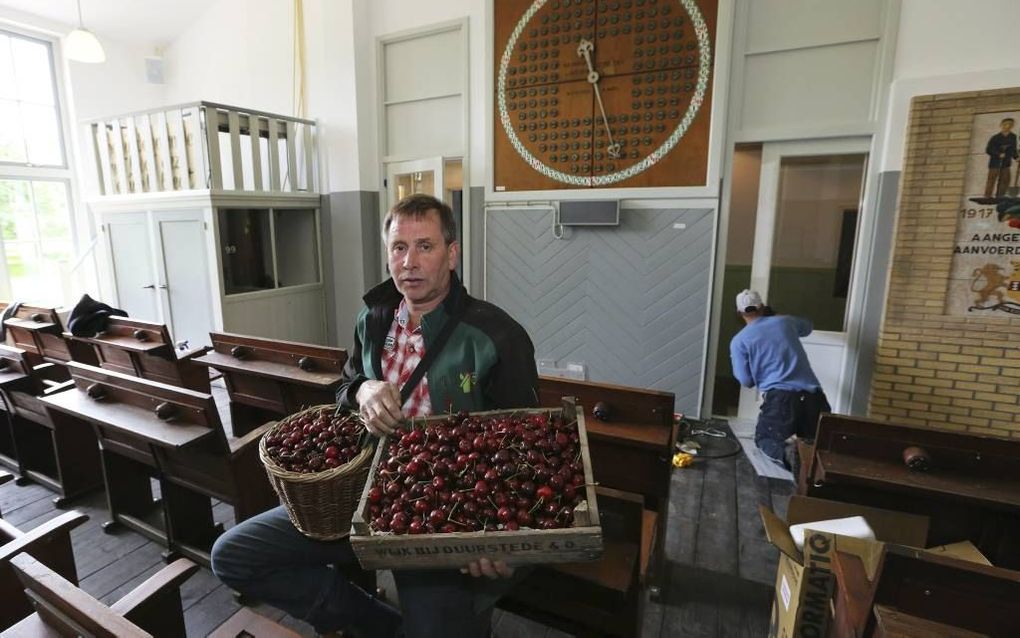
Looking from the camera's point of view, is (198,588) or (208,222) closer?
(198,588)

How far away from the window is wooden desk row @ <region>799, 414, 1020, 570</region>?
8.09 m

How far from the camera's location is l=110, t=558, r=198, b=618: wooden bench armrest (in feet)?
3.76

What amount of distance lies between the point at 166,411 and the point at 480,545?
5.00 feet

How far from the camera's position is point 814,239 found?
4.39 m

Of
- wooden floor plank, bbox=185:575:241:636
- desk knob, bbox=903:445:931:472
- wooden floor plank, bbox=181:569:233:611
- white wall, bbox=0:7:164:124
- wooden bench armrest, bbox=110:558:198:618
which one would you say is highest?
white wall, bbox=0:7:164:124

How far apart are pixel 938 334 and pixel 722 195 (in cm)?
169

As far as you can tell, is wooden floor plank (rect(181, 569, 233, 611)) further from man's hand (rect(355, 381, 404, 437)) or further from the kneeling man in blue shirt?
the kneeling man in blue shirt

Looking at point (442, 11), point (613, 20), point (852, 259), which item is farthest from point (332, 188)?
point (852, 259)

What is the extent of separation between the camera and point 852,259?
356 centimetres

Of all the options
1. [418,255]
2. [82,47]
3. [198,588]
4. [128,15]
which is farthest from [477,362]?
[128,15]

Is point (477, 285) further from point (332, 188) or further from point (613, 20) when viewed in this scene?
point (613, 20)

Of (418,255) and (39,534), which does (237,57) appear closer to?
(418,255)

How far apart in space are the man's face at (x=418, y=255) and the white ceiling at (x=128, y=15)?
669cm

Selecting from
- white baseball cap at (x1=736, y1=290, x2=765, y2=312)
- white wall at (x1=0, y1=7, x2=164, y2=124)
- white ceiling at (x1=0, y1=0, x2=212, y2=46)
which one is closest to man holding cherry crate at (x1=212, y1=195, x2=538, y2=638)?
white baseball cap at (x1=736, y1=290, x2=765, y2=312)
